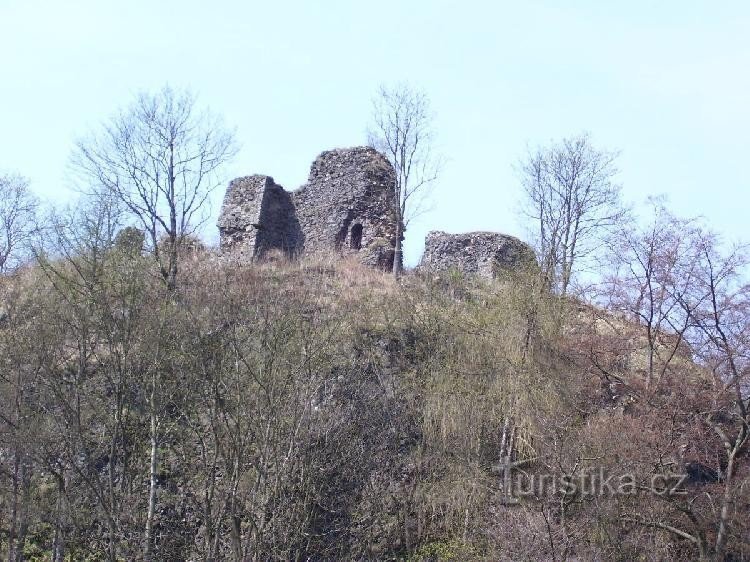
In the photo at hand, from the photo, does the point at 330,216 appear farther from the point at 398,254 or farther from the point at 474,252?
the point at 474,252

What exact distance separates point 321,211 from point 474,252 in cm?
461

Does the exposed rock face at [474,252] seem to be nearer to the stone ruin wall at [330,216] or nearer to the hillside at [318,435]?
the stone ruin wall at [330,216]

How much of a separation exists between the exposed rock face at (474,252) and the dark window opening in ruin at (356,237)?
192cm

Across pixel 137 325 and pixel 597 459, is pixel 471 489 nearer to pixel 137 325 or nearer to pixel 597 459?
pixel 597 459

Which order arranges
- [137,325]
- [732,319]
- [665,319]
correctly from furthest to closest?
[665,319]
[732,319]
[137,325]

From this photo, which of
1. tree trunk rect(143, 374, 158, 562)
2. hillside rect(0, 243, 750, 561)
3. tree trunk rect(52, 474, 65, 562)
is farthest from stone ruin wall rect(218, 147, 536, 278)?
tree trunk rect(143, 374, 158, 562)

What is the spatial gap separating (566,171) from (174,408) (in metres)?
13.7

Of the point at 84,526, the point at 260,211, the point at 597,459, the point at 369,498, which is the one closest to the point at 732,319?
the point at 597,459

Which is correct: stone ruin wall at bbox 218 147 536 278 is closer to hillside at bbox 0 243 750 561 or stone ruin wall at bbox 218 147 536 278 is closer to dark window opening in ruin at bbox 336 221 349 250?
dark window opening in ruin at bbox 336 221 349 250

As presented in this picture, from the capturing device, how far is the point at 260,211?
27875 millimetres

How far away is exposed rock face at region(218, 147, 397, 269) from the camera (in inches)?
1083

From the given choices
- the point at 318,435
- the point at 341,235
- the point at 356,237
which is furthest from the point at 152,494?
the point at 356,237

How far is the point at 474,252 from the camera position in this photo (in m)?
26.0

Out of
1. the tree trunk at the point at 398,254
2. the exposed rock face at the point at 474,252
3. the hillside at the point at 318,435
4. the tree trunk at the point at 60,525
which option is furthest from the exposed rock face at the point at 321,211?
the tree trunk at the point at 60,525
